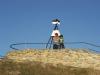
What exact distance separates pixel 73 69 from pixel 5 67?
15.2ft

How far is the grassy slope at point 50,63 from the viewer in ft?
85.5

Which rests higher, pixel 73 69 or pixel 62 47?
pixel 62 47

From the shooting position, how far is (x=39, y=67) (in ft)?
87.7

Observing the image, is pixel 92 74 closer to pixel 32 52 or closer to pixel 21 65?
pixel 21 65

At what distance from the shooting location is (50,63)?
91.4 feet

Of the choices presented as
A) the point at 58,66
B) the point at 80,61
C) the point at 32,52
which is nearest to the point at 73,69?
the point at 58,66

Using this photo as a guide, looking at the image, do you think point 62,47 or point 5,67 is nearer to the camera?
point 5,67

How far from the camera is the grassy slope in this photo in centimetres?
2605

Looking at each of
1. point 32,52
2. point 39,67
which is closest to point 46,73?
point 39,67

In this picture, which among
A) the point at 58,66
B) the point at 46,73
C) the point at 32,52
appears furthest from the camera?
the point at 32,52

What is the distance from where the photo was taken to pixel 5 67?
87.5 ft

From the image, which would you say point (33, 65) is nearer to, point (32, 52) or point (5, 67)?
point (5, 67)

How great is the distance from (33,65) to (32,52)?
538 centimetres

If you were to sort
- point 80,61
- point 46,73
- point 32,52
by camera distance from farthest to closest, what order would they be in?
1. point 32,52
2. point 80,61
3. point 46,73
